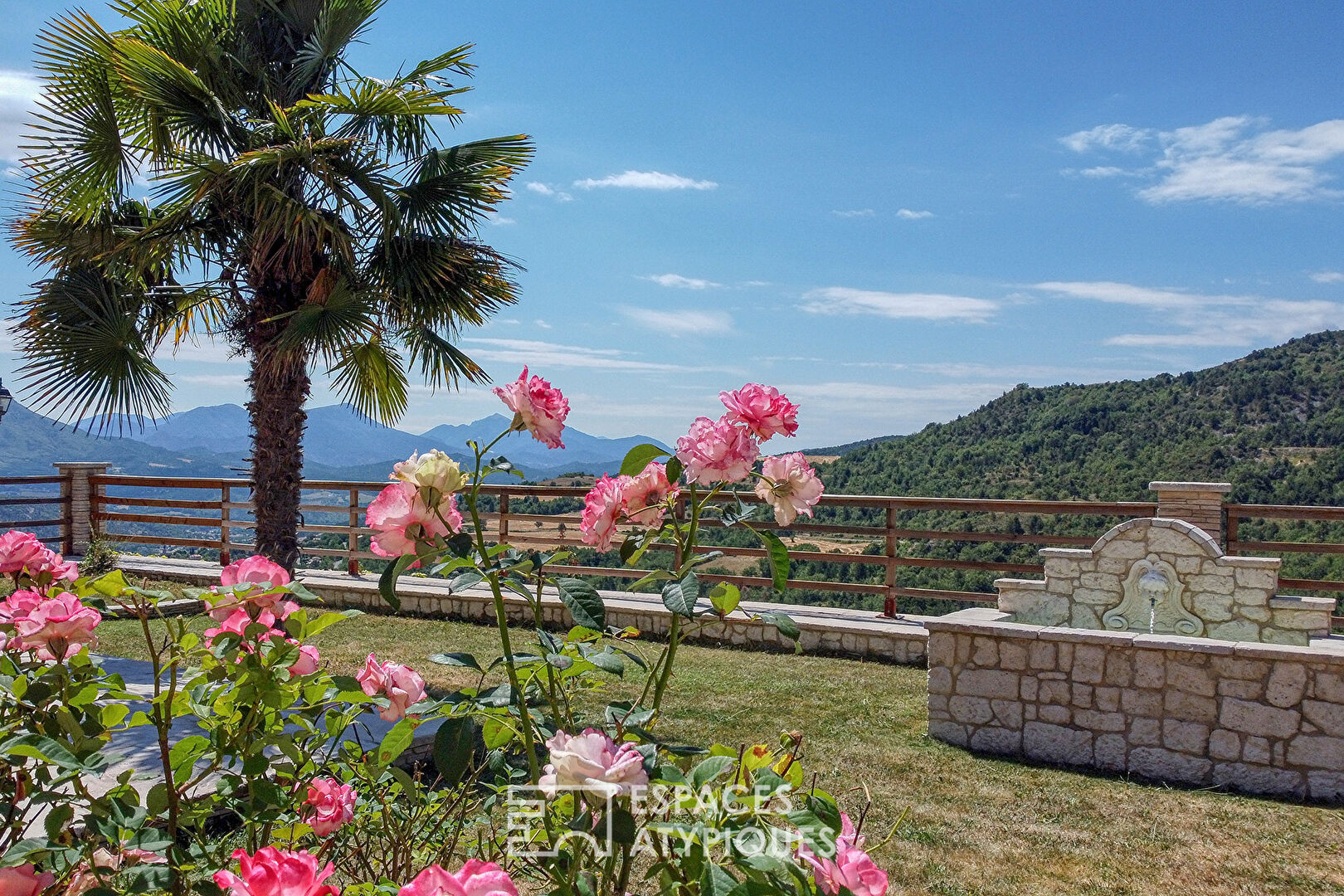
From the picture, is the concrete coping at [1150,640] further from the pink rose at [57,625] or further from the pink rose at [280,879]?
the pink rose at [280,879]

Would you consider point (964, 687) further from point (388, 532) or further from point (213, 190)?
point (213, 190)

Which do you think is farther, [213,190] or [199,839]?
[213,190]

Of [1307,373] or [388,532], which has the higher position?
[1307,373]

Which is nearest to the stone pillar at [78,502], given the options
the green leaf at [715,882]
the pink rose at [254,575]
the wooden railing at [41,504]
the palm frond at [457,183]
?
the wooden railing at [41,504]

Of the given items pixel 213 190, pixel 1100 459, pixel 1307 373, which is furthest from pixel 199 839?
pixel 1307 373

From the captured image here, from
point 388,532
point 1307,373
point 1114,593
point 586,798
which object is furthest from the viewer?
point 1307,373

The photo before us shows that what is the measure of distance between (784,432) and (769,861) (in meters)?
0.59

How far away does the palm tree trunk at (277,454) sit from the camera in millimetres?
6641

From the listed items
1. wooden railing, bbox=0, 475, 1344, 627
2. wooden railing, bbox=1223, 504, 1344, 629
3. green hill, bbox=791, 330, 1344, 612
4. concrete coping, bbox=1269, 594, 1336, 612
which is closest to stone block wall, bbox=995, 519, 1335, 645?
concrete coping, bbox=1269, 594, 1336, 612

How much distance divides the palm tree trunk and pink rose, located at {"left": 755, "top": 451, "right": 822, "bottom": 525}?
608cm

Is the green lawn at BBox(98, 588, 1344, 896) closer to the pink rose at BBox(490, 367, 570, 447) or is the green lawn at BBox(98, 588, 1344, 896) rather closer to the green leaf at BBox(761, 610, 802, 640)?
the green leaf at BBox(761, 610, 802, 640)

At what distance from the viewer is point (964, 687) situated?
15.3 ft

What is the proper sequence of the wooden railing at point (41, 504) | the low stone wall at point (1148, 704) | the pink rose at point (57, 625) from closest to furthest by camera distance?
the pink rose at point (57, 625) → the low stone wall at point (1148, 704) → the wooden railing at point (41, 504)

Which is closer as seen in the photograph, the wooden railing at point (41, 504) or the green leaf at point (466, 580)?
the green leaf at point (466, 580)
